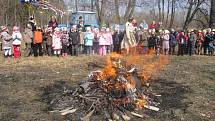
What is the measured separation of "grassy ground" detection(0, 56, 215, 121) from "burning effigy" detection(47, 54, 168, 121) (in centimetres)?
37

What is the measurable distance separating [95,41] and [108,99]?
39.0ft

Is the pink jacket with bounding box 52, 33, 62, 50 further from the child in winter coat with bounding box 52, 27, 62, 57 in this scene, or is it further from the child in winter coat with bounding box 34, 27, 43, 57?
the child in winter coat with bounding box 34, 27, 43, 57

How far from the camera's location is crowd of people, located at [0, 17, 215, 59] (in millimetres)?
19984

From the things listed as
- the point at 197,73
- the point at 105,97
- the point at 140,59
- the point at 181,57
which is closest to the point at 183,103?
the point at 105,97

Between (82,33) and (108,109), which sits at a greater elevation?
(82,33)

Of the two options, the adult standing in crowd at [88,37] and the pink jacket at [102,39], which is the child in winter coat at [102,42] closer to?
the pink jacket at [102,39]

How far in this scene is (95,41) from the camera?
70.6ft

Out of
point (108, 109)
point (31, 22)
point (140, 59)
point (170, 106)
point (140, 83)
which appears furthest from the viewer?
point (31, 22)

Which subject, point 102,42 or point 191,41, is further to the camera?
point 191,41

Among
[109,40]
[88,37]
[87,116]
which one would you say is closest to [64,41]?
[88,37]

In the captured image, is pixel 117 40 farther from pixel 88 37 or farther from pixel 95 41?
pixel 88 37

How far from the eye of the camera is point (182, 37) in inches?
859

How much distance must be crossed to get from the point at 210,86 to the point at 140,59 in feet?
20.8

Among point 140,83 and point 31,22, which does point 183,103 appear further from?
point 31,22
